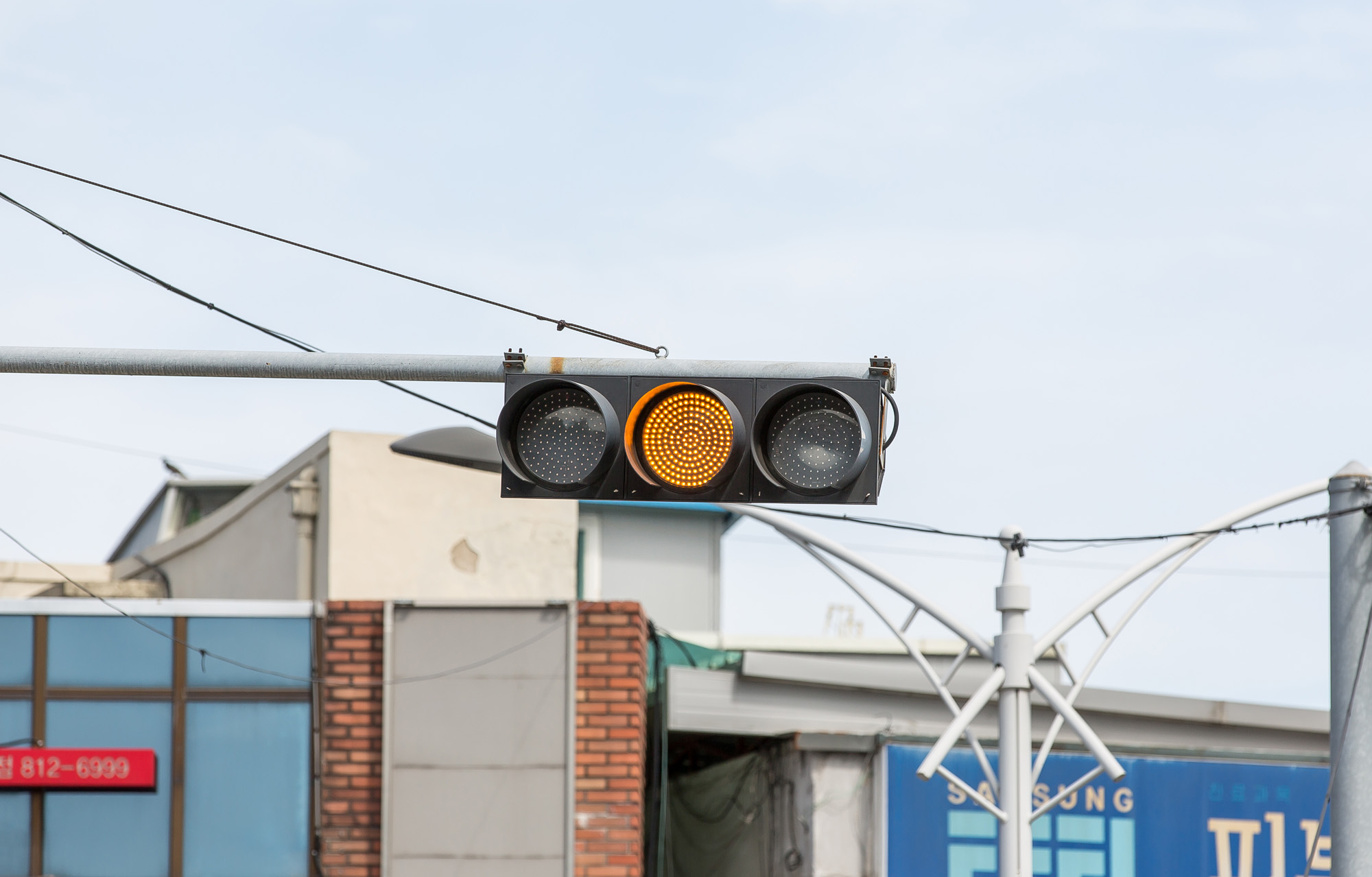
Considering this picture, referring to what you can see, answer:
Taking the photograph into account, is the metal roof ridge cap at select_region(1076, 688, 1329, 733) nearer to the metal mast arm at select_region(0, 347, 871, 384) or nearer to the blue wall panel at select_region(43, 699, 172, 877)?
the blue wall panel at select_region(43, 699, 172, 877)

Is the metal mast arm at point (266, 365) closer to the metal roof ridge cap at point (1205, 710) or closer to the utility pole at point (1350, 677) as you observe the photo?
the utility pole at point (1350, 677)

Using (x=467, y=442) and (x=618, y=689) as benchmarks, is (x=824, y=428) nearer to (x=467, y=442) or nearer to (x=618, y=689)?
(x=467, y=442)

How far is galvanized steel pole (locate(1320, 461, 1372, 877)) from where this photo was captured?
445 inches

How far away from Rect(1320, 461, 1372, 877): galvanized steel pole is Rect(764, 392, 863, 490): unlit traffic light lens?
753 centimetres

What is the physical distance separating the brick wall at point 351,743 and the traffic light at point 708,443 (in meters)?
10.9

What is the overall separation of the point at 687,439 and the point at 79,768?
11861mm

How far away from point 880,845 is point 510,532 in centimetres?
608

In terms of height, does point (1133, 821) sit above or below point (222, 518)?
below

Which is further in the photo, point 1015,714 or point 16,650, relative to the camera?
point 16,650

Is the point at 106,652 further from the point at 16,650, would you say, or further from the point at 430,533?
the point at 430,533

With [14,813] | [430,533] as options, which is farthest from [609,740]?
[430,533]

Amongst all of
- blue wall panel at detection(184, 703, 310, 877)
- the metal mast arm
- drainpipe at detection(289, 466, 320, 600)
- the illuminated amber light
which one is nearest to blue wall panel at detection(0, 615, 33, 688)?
blue wall panel at detection(184, 703, 310, 877)

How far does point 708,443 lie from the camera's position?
529 centimetres

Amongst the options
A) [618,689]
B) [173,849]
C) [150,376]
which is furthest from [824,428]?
[173,849]
